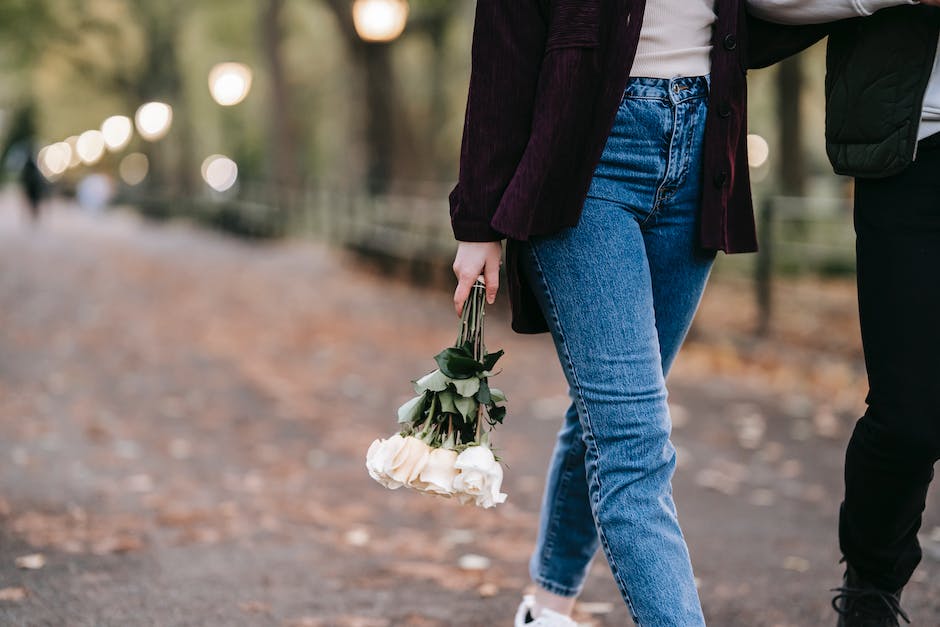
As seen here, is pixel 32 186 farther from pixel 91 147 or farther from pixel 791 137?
pixel 91 147

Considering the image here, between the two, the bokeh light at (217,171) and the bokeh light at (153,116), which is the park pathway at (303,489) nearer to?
the bokeh light at (153,116)

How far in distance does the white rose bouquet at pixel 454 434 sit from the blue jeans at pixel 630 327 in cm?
16

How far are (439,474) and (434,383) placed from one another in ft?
0.59

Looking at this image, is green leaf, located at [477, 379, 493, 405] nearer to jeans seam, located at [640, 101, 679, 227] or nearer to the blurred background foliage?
jeans seam, located at [640, 101, 679, 227]

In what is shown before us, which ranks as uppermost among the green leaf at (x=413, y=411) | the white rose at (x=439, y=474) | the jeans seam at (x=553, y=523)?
the green leaf at (x=413, y=411)

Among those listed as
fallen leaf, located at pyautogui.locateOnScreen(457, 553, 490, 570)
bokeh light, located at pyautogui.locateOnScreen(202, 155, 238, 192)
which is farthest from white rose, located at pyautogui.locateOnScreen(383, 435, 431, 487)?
bokeh light, located at pyautogui.locateOnScreen(202, 155, 238, 192)

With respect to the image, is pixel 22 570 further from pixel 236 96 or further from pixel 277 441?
pixel 236 96

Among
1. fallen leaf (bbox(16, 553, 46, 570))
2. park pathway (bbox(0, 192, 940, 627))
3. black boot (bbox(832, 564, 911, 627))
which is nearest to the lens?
black boot (bbox(832, 564, 911, 627))

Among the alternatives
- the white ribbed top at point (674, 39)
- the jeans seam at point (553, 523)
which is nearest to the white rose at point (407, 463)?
the jeans seam at point (553, 523)

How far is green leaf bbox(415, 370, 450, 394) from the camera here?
2.16 meters

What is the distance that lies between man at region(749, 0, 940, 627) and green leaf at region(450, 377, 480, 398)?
780mm

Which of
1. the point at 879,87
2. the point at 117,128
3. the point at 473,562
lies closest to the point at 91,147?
the point at 117,128

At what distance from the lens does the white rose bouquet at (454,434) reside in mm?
2078

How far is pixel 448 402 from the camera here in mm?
2150
